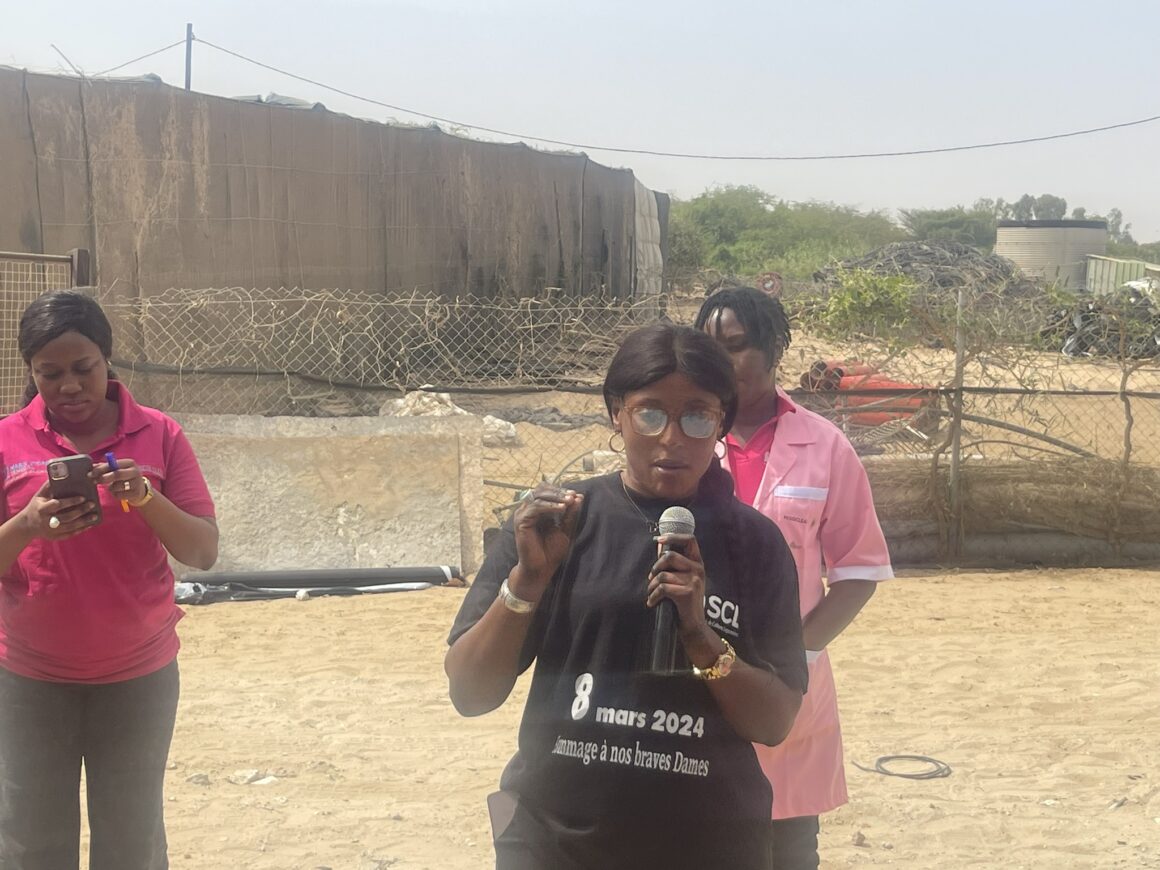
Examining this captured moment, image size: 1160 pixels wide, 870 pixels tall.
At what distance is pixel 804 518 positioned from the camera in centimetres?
287

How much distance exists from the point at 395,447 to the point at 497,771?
372 cm

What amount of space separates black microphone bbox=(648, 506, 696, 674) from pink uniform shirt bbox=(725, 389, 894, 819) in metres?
0.89

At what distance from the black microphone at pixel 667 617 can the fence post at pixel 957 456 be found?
297 inches

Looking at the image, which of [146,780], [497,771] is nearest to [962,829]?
[497,771]

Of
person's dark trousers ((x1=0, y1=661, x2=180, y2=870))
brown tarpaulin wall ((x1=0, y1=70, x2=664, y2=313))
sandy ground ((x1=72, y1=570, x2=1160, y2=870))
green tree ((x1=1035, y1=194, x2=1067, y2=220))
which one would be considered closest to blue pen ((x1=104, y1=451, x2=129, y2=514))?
person's dark trousers ((x1=0, y1=661, x2=180, y2=870))

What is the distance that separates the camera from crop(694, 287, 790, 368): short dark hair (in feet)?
9.72

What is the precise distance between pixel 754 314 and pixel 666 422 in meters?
0.94

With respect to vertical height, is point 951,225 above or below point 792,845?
above

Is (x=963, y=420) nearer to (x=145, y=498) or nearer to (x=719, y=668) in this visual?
(x=145, y=498)

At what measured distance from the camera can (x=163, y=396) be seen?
33.0 ft

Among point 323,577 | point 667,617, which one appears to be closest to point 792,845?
point 667,617

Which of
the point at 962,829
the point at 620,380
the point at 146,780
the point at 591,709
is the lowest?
the point at 962,829

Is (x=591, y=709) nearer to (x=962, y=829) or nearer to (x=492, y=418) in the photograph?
(x=962, y=829)

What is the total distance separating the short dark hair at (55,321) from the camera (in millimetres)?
2902
